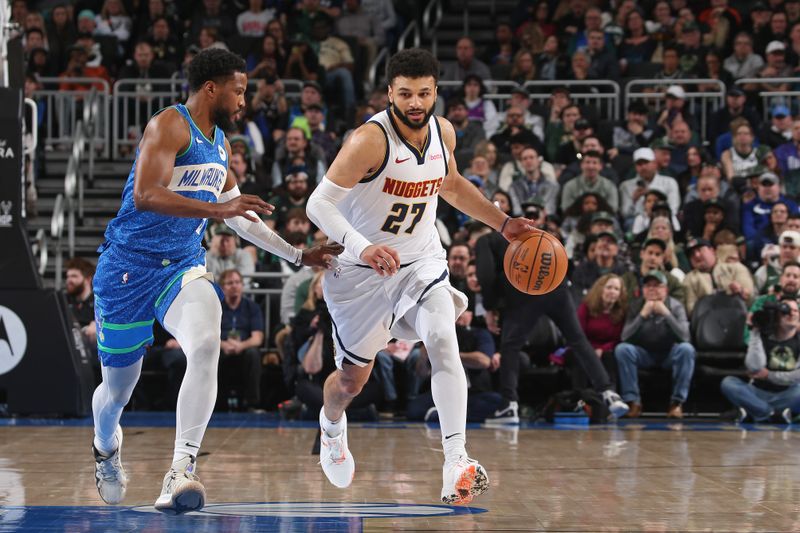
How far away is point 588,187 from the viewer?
1342 centimetres

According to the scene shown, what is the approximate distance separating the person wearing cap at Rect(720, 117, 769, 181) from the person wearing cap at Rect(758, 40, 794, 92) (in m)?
1.54

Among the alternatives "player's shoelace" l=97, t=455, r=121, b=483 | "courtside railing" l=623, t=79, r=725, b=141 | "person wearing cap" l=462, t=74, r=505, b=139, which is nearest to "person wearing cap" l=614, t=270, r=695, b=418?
"person wearing cap" l=462, t=74, r=505, b=139

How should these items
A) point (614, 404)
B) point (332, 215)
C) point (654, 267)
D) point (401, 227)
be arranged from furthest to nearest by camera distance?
point (654, 267)
point (614, 404)
point (401, 227)
point (332, 215)

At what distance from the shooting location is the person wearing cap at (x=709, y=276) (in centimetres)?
1192

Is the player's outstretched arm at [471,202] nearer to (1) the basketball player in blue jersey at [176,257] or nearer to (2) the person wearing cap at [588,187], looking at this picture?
(1) the basketball player in blue jersey at [176,257]

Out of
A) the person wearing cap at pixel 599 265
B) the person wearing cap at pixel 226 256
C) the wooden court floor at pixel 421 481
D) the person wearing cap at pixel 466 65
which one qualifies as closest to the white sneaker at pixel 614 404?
the wooden court floor at pixel 421 481

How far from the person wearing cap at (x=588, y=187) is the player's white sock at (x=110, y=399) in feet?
27.0

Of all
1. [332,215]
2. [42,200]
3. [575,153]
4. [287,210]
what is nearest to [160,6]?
[42,200]

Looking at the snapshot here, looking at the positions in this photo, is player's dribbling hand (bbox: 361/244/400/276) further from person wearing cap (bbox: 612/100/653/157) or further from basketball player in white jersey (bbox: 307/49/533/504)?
person wearing cap (bbox: 612/100/653/157)

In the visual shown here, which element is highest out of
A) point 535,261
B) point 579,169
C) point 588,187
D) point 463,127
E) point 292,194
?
point 463,127

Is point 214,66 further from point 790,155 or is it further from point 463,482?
point 790,155

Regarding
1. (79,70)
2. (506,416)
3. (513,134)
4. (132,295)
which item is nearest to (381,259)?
(132,295)

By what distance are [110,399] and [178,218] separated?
95 centimetres

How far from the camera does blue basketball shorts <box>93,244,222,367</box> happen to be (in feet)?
18.3
